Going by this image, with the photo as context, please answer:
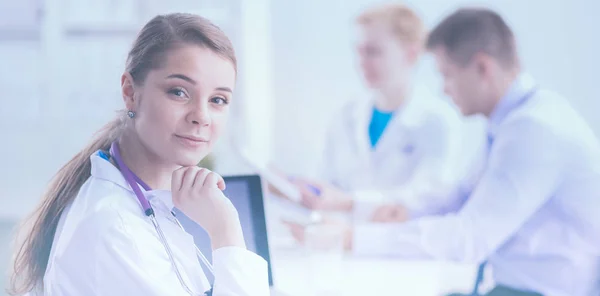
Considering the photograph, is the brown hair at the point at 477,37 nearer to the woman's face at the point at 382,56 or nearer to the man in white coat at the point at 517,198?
the man in white coat at the point at 517,198

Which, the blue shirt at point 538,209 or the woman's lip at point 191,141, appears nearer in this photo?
the woman's lip at point 191,141

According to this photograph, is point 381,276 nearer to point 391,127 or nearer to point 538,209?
point 538,209

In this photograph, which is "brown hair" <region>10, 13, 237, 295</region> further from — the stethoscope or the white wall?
the white wall

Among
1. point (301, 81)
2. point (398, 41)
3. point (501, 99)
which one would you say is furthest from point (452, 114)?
point (501, 99)

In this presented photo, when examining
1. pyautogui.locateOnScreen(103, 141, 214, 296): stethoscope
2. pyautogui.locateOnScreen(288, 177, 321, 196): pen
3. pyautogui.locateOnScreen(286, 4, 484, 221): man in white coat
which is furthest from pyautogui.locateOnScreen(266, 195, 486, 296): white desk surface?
pyautogui.locateOnScreen(286, 4, 484, 221): man in white coat

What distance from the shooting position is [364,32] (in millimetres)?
2812

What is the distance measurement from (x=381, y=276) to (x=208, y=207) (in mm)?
884

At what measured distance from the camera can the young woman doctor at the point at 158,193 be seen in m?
0.74

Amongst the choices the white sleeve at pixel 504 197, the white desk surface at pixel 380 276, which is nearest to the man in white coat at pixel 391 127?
the white desk surface at pixel 380 276

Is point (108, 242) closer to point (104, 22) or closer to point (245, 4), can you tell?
point (104, 22)

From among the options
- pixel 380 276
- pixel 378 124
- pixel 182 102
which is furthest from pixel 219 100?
pixel 378 124

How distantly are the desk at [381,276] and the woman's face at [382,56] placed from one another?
1256 mm

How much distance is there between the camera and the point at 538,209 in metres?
1.51

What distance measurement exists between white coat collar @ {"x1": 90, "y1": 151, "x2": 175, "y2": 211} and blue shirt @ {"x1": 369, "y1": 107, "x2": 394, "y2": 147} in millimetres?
2033
